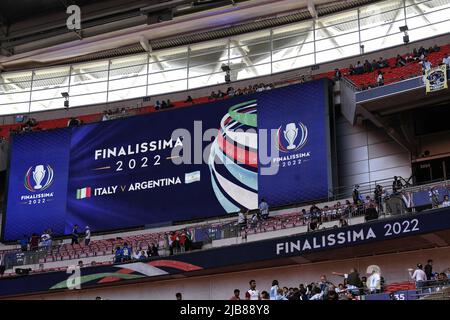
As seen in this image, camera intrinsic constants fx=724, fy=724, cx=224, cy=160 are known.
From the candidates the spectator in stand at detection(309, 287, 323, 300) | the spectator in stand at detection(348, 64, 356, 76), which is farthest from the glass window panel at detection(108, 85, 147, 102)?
the spectator in stand at detection(309, 287, 323, 300)

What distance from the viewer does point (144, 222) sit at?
30.9 metres

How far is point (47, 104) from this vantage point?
3972 centimetres

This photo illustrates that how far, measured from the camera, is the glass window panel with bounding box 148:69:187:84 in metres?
37.2

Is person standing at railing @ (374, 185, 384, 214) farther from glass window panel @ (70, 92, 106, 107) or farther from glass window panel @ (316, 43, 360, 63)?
glass window panel @ (70, 92, 106, 107)

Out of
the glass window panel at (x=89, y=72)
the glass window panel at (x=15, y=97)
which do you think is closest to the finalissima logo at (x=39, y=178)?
the glass window panel at (x=89, y=72)

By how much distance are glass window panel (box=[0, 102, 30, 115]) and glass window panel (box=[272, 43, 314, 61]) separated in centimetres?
1438

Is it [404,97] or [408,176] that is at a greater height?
[404,97]

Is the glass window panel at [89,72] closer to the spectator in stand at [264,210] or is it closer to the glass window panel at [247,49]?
the glass window panel at [247,49]

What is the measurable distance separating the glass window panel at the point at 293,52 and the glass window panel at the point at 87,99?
9.71m

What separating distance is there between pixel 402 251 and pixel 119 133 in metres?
14.9

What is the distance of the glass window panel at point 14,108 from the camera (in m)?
39.9

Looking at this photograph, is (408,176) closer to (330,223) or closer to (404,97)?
(404,97)
